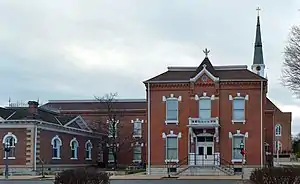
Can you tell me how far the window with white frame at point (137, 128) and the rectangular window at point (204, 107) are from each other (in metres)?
20.3

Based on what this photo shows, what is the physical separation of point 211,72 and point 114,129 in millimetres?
19885

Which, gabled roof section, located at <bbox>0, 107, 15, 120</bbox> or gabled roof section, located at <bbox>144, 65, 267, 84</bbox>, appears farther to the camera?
gabled roof section, located at <bbox>144, 65, 267, 84</bbox>

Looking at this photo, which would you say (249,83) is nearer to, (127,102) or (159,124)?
(159,124)

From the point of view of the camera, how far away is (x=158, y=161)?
196 ft

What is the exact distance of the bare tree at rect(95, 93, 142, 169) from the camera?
76.2m

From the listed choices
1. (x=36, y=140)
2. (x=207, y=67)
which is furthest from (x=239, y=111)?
(x=36, y=140)

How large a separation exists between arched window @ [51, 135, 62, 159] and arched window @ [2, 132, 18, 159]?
4.63 m

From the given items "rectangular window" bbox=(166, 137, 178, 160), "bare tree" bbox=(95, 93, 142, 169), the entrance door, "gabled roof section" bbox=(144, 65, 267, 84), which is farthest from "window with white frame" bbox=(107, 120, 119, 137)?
the entrance door

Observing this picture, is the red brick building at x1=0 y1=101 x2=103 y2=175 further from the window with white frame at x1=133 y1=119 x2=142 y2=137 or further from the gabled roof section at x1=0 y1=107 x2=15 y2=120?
the window with white frame at x1=133 y1=119 x2=142 y2=137

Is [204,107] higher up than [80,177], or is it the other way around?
[204,107]

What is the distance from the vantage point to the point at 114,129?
7544 cm

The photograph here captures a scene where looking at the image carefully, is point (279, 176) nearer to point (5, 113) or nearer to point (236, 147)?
point (236, 147)

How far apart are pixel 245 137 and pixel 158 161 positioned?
Answer: 889 centimetres

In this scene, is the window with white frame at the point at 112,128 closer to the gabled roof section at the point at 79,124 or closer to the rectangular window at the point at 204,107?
the gabled roof section at the point at 79,124
